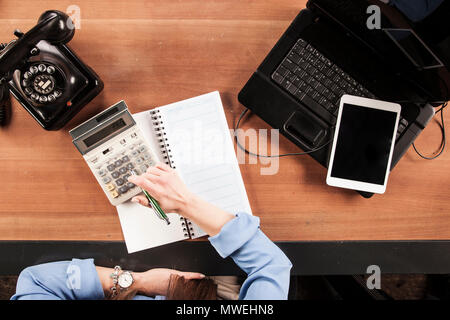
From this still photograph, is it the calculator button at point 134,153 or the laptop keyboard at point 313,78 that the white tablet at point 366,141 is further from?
the calculator button at point 134,153

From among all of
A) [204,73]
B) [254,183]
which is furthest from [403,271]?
[204,73]

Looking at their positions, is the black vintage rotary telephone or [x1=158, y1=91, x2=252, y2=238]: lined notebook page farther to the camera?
[x1=158, y1=91, x2=252, y2=238]: lined notebook page

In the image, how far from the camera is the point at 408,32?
556 millimetres

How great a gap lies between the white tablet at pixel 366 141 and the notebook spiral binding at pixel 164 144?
1.12 ft

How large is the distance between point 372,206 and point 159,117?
19.9 inches

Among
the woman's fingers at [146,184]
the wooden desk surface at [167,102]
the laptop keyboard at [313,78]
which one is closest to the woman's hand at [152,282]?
the wooden desk surface at [167,102]

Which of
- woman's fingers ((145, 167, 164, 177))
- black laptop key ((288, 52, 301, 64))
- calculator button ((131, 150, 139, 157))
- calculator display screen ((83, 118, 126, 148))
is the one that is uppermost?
black laptop key ((288, 52, 301, 64))

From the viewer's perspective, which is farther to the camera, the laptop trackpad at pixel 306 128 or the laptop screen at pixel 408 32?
the laptop trackpad at pixel 306 128

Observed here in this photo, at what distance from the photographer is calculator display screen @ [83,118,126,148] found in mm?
644

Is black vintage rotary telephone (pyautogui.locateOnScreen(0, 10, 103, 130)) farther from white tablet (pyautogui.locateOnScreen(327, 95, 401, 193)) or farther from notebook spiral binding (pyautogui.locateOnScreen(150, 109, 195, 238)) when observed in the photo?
white tablet (pyautogui.locateOnScreen(327, 95, 401, 193))

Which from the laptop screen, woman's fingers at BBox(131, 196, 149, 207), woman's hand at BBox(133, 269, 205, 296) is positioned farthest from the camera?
woman's hand at BBox(133, 269, 205, 296)

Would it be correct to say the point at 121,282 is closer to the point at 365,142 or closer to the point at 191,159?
the point at 191,159

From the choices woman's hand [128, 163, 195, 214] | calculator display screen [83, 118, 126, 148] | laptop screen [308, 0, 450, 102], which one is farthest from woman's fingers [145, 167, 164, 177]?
laptop screen [308, 0, 450, 102]

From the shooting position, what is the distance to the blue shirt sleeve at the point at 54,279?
677 millimetres
